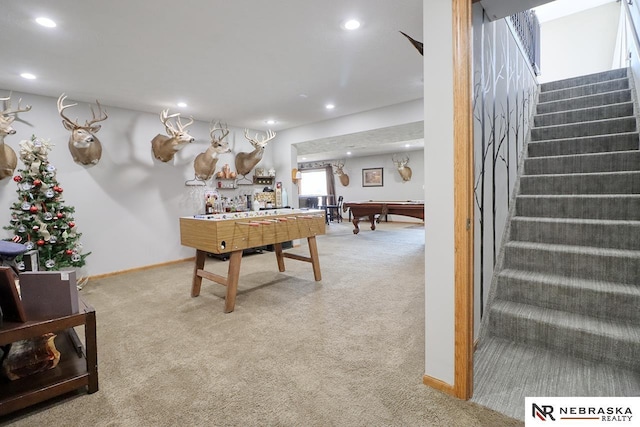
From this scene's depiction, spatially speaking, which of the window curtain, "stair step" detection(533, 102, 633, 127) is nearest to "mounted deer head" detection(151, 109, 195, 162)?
"stair step" detection(533, 102, 633, 127)

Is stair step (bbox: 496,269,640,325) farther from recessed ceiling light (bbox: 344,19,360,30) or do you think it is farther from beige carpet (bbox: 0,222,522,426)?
recessed ceiling light (bbox: 344,19,360,30)

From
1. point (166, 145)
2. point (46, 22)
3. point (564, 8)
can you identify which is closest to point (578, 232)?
point (46, 22)

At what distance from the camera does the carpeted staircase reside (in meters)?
1.64

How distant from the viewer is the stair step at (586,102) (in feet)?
10.8

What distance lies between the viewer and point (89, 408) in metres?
1.57

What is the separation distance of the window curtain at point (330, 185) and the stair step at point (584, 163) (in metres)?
8.92

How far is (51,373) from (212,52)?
2.67 m

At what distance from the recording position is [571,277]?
6.97ft

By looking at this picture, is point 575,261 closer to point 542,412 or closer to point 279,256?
point 542,412

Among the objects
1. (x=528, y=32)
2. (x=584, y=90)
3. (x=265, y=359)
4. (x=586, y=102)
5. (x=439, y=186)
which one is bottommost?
(x=265, y=359)

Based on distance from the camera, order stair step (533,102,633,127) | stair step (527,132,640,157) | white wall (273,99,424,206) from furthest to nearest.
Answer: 1. white wall (273,99,424,206)
2. stair step (533,102,633,127)
3. stair step (527,132,640,157)

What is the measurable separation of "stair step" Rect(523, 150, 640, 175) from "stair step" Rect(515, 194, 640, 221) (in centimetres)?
41

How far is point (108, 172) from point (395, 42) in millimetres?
4110

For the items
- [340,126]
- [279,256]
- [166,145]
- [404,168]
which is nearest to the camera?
A: [279,256]
